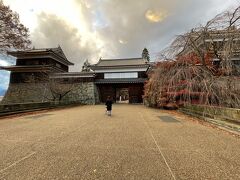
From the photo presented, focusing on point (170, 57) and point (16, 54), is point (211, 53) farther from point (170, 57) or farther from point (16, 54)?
point (16, 54)

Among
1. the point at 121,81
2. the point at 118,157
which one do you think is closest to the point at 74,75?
the point at 121,81

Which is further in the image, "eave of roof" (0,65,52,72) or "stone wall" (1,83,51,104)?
"stone wall" (1,83,51,104)

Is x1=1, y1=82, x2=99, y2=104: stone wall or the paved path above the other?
x1=1, y1=82, x2=99, y2=104: stone wall

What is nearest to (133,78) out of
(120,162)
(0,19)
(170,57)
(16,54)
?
(170,57)

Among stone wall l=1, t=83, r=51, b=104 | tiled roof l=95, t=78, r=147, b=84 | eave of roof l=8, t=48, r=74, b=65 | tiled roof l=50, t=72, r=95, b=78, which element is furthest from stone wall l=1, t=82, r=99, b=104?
eave of roof l=8, t=48, r=74, b=65

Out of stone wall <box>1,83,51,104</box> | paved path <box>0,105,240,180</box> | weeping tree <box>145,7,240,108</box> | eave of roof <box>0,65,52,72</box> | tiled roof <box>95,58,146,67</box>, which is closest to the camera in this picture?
paved path <box>0,105,240,180</box>

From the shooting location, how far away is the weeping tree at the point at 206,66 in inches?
278

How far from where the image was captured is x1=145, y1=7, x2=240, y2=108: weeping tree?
278 inches

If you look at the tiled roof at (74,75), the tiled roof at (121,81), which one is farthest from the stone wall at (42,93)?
the tiled roof at (121,81)

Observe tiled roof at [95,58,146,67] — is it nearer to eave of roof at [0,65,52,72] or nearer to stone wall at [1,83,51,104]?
eave of roof at [0,65,52,72]

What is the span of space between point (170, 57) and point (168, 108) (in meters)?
7.17

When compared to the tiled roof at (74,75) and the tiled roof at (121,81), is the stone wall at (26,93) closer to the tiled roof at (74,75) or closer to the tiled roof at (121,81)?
the tiled roof at (74,75)

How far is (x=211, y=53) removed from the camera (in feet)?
29.1

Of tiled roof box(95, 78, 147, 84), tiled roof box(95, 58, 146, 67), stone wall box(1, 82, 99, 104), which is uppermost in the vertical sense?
tiled roof box(95, 58, 146, 67)
